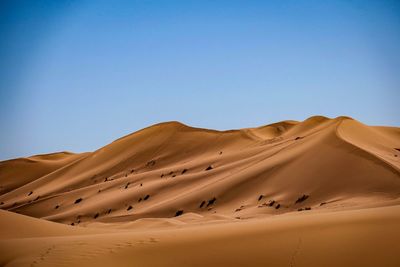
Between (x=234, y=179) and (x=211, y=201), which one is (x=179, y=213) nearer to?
(x=211, y=201)

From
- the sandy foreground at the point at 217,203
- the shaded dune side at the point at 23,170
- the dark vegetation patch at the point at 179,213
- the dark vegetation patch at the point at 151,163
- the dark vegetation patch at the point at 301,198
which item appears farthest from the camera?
the shaded dune side at the point at 23,170

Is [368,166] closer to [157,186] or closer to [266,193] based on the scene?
[266,193]

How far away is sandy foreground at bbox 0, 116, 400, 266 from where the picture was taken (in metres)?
7.06

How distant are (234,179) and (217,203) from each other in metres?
2.51

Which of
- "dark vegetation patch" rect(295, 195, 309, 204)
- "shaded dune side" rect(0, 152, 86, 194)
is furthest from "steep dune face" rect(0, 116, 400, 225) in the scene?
"shaded dune side" rect(0, 152, 86, 194)

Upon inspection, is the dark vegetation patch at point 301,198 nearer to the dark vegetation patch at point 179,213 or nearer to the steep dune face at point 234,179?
the steep dune face at point 234,179

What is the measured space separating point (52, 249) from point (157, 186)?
20.4m

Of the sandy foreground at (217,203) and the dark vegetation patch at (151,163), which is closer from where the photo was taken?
the sandy foreground at (217,203)

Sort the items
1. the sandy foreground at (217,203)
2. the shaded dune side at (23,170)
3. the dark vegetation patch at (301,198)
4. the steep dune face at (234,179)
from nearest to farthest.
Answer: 1. the sandy foreground at (217,203)
2. the steep dune face at (234,179)
3. the dark vegetation patch at (301,198)
4. the shaded dune side at (23,170)

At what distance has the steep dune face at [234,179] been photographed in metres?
18.1

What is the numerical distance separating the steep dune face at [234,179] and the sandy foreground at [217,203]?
107 millimetres

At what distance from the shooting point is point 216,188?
23.3 m

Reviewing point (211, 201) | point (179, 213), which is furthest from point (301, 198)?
point (179, 213)

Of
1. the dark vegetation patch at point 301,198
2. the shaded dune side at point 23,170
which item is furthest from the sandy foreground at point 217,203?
the shaded dune side at point 23,170
